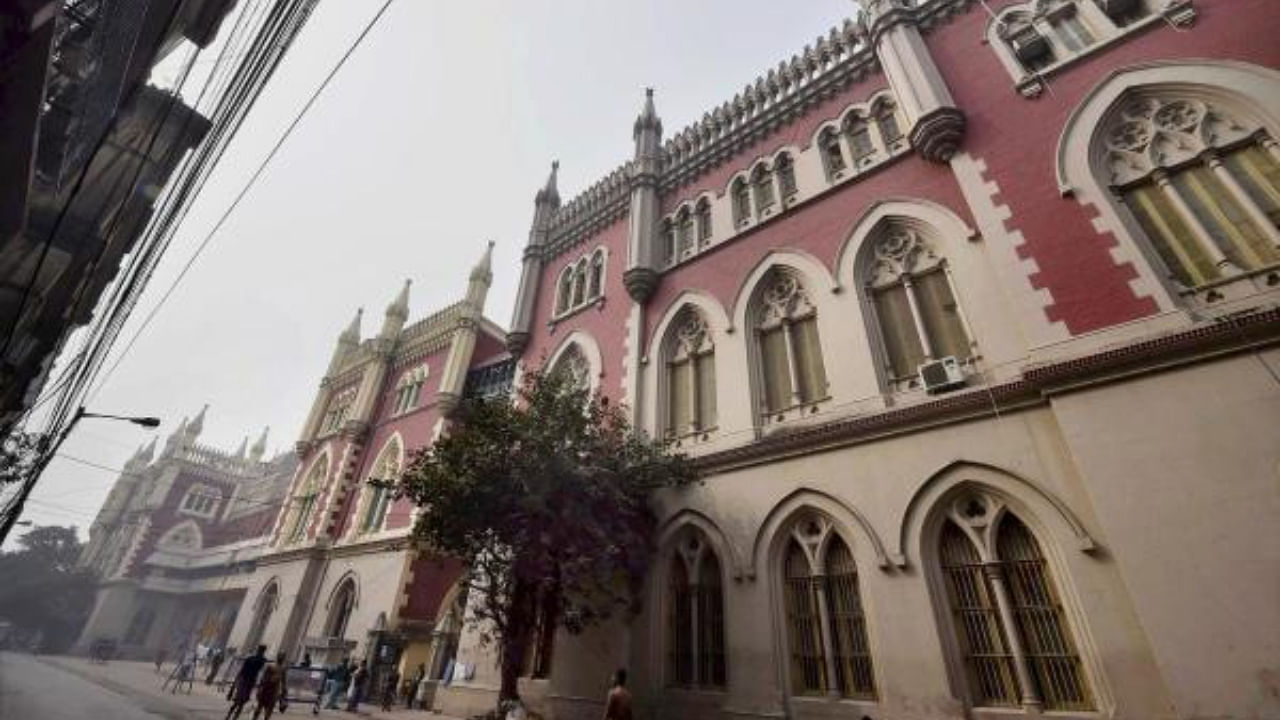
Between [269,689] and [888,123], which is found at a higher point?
[888,123]

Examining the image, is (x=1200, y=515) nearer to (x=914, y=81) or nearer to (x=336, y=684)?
(x=914, y=81)

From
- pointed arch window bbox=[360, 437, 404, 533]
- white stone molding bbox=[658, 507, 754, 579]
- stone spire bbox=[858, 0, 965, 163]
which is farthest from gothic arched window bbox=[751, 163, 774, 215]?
pointed arch window bbox=[360, 437, 404, 533]

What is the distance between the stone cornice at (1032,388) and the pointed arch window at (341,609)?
61.1 feet

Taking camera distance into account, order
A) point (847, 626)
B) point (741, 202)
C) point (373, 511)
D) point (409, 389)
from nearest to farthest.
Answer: point (847, 626)
point (741, 202)
point (373, 511)
point (409, 389)

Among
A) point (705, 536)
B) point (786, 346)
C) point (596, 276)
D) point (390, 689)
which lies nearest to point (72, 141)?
point (705, 536)

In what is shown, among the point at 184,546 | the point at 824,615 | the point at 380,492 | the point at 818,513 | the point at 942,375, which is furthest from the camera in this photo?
the point at 184,546

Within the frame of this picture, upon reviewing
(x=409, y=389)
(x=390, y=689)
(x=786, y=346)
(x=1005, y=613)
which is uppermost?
(x=409, y=389)

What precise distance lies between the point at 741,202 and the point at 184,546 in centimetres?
5471

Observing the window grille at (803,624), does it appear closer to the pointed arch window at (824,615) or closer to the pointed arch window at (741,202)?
the pointed arch window at (824,615)

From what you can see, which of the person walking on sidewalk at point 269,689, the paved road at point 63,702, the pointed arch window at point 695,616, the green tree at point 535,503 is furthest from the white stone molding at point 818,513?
the paved road at point 63,702

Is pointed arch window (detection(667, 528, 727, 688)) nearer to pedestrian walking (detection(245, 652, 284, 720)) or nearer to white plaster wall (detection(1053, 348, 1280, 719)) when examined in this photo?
white plaster wall (detection(1053, 348, 1280, 719))

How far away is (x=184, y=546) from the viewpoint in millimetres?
45562

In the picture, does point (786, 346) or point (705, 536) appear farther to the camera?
point (786, 346)

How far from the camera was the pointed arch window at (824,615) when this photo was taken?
8898 millimetres
